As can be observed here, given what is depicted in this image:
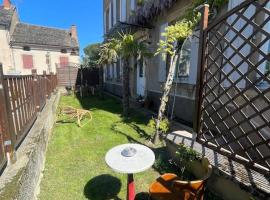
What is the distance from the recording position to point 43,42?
2591cm

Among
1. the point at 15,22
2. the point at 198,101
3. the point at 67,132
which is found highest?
the point at 15,22

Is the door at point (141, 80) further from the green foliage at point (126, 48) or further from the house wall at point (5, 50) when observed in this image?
the house wall at point (5, 50)

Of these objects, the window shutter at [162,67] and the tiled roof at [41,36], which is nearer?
the window shutter at [162,67]

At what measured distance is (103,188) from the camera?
3.06 metres

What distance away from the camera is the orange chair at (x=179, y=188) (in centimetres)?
203

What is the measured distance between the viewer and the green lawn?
2.99 metres

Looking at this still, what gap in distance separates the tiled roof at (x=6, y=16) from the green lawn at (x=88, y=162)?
71.5 ft

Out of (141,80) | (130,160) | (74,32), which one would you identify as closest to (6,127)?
(130,160)

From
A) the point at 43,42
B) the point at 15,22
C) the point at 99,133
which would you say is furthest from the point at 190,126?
the point at 15,22

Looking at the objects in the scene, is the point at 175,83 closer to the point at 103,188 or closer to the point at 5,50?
the point at 103,188

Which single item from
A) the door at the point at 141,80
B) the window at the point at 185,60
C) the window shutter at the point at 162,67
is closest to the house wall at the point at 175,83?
the window shutter at the point at 162,67

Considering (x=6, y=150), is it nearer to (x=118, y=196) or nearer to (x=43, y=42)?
(x=118, y=196)

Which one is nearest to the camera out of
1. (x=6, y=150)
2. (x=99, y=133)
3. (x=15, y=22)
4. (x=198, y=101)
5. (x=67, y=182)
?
(x=6, y=150)

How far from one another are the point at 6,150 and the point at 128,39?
495 centimetres
